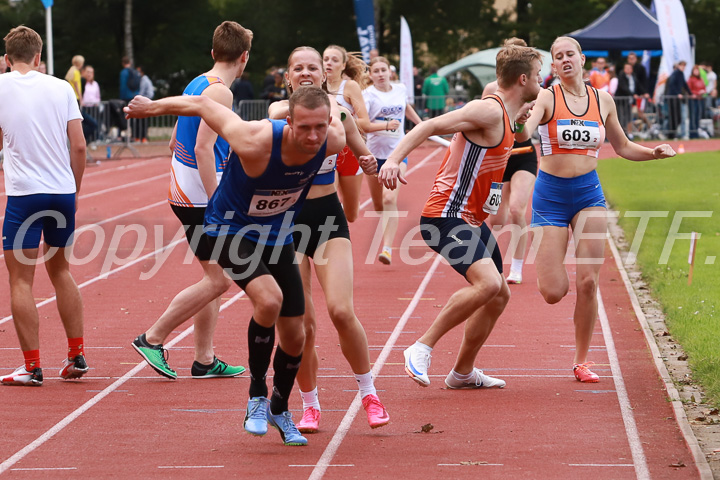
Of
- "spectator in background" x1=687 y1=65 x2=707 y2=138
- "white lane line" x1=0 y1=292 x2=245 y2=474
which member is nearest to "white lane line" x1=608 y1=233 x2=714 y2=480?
"white lane line" x1=0 y1=292 x2=245 y2=474

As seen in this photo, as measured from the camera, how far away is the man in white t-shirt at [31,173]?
715cm

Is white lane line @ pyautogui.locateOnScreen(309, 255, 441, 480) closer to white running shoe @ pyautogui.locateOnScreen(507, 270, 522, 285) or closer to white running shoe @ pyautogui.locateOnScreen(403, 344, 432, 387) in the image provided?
white running shoe @ pyautogui.locateOnScreen(403, 344, 432, 387)

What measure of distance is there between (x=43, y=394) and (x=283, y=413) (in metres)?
1.89

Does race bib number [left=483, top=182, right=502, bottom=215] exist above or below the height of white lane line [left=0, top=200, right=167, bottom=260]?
above

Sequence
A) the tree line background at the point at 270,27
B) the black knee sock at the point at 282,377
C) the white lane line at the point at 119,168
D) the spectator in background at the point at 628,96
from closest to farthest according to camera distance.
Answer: the black knee sock at the point at 282,377 < the white lane line at the point at 119,168 < the spectator in background at the point at 628,96 < the tree line background at the point at 270,27

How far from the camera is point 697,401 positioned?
21.7 feet

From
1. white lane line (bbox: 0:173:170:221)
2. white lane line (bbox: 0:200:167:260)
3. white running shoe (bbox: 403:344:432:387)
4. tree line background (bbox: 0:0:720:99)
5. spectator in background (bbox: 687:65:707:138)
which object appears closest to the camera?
white running shoe (bbox: 403:344:432:387)

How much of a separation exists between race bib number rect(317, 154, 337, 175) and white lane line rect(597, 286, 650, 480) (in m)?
2.04

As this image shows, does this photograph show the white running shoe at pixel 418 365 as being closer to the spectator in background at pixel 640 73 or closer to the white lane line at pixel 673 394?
the white lane line at pixel 673 394

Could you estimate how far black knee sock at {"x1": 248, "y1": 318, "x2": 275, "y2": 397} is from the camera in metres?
5.67

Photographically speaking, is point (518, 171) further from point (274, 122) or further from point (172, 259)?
point (274, 122)

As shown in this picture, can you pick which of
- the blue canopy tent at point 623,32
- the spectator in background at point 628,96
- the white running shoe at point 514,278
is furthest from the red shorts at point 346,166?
the blue canopy tent at point 623,32

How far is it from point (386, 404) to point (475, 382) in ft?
2.19

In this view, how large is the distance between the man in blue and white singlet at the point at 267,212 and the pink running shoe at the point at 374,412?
1.19ft
